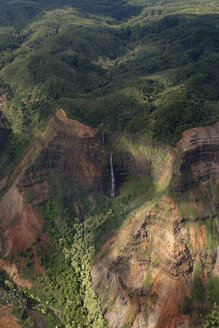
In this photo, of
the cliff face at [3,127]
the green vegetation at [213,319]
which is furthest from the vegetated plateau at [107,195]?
the cliff face at [3,127]

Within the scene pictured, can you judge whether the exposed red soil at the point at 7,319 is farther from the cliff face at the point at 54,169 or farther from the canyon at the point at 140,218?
the cliff face at the point at 54,169

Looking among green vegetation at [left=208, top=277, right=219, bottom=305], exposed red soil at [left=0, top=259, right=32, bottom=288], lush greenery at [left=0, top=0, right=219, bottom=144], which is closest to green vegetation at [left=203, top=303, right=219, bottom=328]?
green vegetation at [left=208, top=277, right=219, bottom=305]

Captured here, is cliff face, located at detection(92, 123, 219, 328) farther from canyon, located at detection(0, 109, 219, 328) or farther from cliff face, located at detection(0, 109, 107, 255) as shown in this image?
cliff face, located at detection(0, 109, 107, 255)

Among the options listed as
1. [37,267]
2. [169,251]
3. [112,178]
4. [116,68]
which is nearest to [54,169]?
[112,178]

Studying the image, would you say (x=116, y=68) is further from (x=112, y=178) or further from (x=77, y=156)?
(x=112, y=178)

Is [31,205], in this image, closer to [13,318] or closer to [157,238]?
[13,318]
